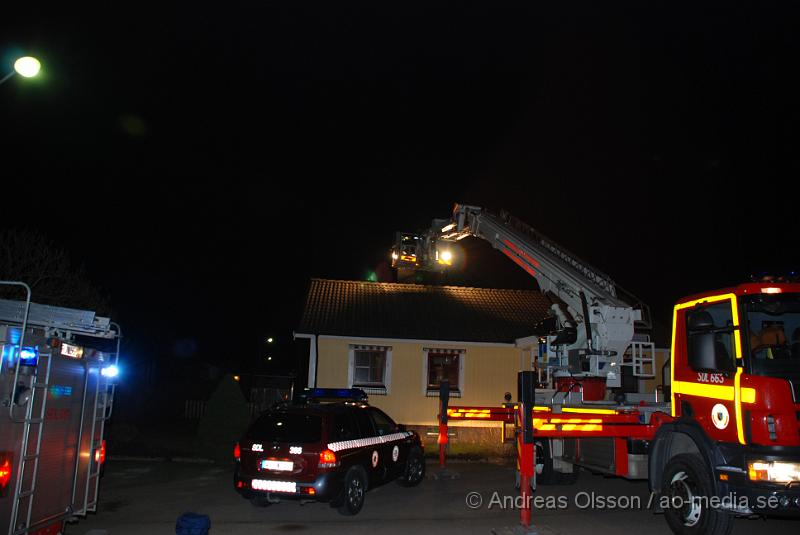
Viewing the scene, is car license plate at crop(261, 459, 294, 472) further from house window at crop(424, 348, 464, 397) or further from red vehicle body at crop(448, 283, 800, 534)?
house window at crop(424, 348, 464, 397)

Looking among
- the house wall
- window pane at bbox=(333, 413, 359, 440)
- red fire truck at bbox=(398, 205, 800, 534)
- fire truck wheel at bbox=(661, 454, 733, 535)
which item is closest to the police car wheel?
window pane at bbox=(333, 413, 359, 440)

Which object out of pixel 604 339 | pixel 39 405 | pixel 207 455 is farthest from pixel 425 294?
pixel 39 405

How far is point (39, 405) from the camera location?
565 centimetres

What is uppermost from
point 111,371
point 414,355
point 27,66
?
point 27,66

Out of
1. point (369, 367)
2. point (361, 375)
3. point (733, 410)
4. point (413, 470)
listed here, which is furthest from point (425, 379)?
point (733, 410)

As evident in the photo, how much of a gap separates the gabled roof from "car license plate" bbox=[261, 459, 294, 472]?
31.2 ft

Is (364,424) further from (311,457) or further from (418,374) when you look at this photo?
(418,374)

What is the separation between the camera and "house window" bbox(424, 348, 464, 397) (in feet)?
59.0

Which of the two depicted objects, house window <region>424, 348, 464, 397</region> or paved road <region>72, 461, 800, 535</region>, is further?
house window <region>424, 348, 464, 397</region>

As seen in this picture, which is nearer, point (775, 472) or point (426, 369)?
point (775, 472)

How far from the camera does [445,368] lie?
18.3m

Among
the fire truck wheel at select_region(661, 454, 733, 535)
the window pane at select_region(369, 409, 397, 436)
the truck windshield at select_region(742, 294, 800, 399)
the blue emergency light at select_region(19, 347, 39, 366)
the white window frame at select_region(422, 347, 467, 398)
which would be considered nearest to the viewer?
the blue emergency light at select_region(19, 347, 39, 366)

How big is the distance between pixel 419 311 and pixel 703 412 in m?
13.4

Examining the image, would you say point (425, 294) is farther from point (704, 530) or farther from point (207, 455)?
point (704, 530)
